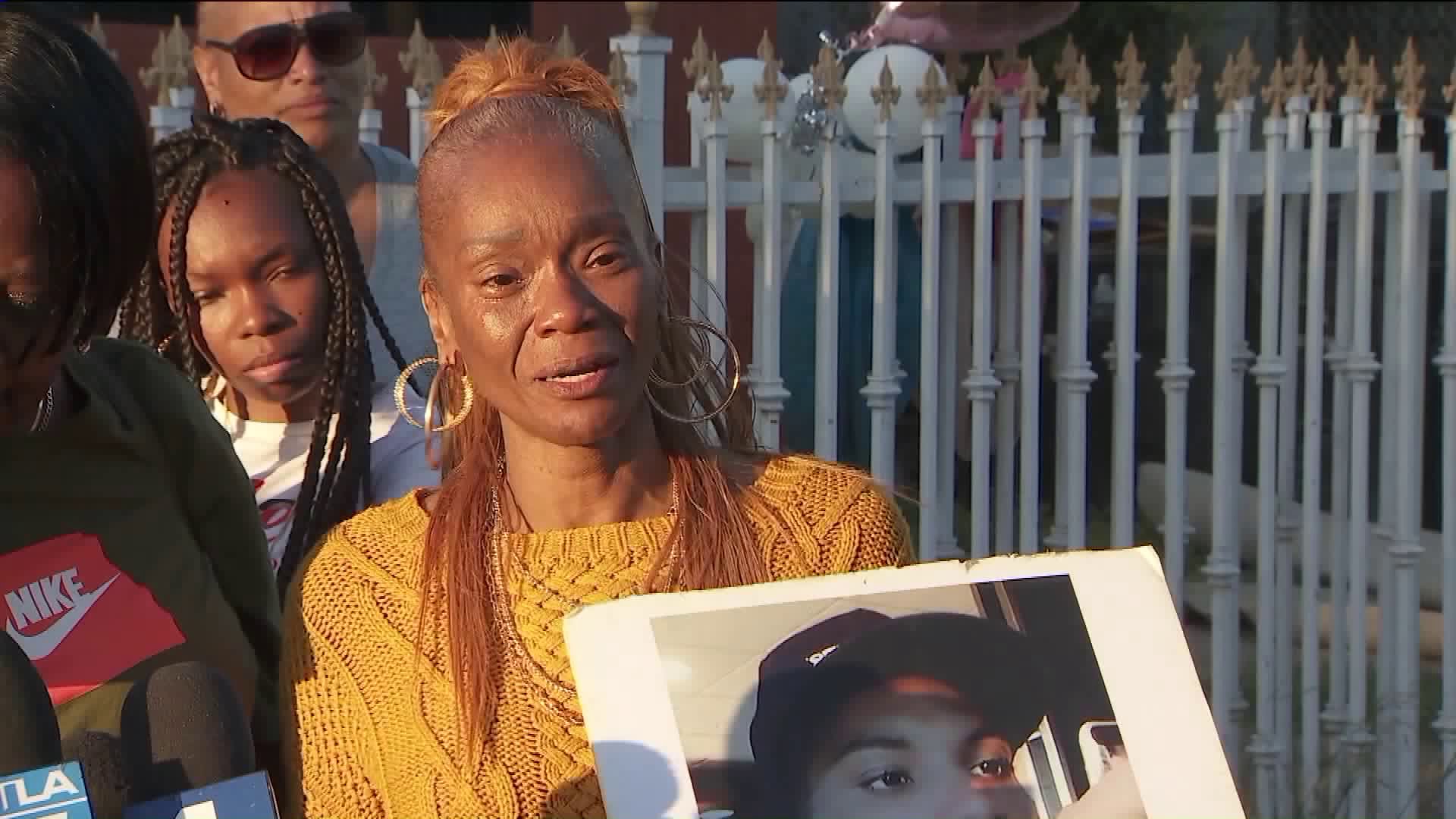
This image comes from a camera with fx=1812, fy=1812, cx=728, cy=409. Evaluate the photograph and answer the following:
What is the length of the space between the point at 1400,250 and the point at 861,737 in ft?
12.2

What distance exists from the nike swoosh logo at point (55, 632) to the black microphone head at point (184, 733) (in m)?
0.51

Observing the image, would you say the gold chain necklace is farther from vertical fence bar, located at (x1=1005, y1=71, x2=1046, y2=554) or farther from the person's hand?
vertical fence bar, located at (x1=1005, y1=71, x2=1046, y2=554)

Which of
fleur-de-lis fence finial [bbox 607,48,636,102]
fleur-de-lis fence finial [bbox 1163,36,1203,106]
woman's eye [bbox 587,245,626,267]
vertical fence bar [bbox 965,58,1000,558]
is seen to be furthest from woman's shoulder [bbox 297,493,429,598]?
fleur-de-lis fence finial [bbox 1163,36,1203,106]

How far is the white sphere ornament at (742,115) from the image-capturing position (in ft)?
13.8

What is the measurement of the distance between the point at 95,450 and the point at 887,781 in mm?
893

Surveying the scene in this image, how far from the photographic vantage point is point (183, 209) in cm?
252

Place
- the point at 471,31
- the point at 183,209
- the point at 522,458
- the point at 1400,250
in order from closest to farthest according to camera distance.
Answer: the point at 522,458 → the point at 183,209 → the point at 1400,250 → the point at 471,31

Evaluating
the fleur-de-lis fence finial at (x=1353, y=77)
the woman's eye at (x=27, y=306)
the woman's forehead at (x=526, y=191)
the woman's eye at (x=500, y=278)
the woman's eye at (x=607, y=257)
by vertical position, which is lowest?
the woman's eye at (x=27, y=306)

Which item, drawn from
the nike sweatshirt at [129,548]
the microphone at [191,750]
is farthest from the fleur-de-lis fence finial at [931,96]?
the microphone at [191,750]

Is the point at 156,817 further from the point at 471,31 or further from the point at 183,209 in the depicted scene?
the point at 471,31

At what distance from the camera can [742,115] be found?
14.8ft

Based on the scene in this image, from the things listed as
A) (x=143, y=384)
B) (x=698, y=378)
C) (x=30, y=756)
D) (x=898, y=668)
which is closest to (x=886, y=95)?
(x=698, y=378)

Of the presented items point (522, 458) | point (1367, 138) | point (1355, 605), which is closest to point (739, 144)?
point (1367, 138)

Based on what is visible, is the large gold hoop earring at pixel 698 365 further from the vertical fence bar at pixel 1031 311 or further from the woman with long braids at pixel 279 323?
the vertical fence bar at pixel 1031 311
